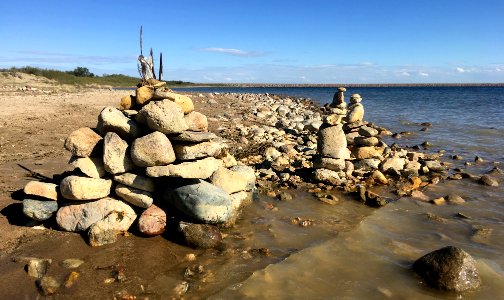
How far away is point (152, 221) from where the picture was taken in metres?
6.84

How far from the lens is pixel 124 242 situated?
21.5 ft

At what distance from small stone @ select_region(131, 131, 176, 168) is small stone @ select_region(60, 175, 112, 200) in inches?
32.0

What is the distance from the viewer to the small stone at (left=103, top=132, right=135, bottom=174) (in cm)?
696

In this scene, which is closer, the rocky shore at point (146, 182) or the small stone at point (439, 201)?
the rocky shore at point (146, 182)

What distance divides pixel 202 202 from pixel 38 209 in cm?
302

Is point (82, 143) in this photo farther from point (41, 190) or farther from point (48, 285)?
point (48, 285)

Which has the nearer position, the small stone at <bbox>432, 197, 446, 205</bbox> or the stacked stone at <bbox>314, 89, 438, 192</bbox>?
the small stone at <bbox>432, 197, 446, 205</bbox>

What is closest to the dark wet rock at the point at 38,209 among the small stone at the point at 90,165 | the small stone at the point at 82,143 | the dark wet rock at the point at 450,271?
the small stone at the point at 90,165

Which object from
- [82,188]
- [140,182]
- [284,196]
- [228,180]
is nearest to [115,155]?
[140,182]

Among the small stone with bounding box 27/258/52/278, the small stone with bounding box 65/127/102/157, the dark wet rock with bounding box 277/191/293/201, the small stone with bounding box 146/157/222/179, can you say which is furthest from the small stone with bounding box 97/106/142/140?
the dark wet rock with bounding box 277/191/293/201

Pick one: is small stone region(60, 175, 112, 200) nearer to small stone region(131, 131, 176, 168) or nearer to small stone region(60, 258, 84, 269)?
small stone region(131, 131, 176, 168)

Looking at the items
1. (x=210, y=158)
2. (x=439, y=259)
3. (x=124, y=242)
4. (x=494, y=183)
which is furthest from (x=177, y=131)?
(x=494, y=183)

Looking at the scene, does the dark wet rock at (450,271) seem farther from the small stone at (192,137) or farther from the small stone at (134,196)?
the small stone at (134,196)

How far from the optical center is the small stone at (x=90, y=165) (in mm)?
7016
